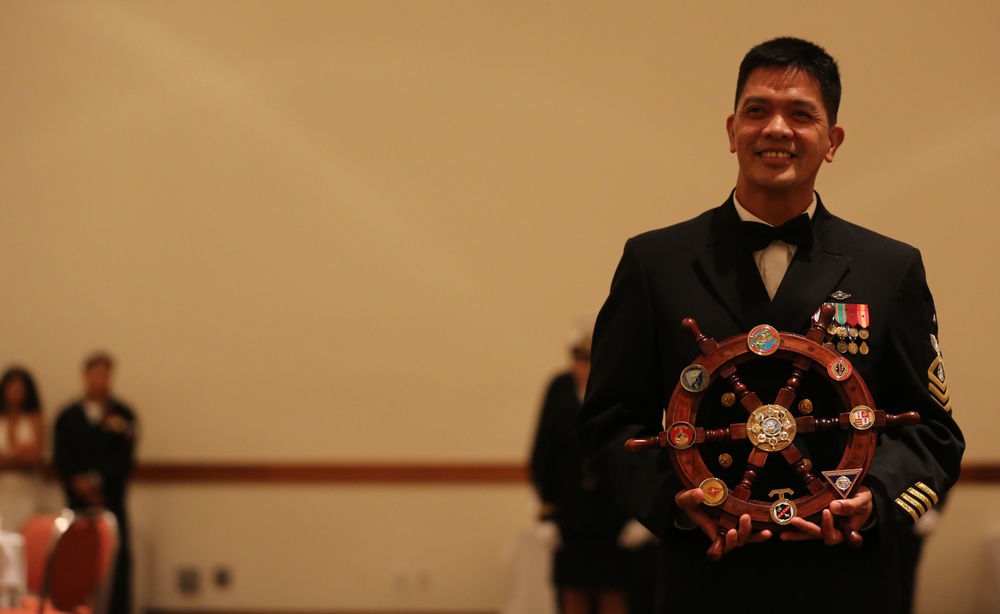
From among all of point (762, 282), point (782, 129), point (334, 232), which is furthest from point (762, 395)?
point (334, 232)

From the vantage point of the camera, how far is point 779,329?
185 centimetres

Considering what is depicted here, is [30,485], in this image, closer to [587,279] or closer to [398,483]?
[398,483]

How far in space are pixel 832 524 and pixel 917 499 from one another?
192 mm

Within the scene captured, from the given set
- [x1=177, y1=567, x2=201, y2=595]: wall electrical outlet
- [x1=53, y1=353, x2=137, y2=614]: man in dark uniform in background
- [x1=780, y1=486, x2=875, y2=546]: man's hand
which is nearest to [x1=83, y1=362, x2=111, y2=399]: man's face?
[x1=53, y1=353, x2=137, y2=614]: man in dark uniform in background

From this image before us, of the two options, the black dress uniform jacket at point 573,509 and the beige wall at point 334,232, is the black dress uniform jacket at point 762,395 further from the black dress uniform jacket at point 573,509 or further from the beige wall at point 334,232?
the beige wall at point 334,232

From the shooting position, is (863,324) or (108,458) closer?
(863,324)

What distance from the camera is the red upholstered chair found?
4.29 meters

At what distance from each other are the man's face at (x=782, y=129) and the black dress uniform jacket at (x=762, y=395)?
0.41 ft

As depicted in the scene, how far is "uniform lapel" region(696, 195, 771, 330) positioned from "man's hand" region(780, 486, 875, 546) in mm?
315

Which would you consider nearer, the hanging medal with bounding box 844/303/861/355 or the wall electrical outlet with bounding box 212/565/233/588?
the hanging medal with bounding box 844/303/861/355

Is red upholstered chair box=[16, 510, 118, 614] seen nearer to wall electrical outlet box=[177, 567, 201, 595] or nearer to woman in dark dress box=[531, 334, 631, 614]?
woman in dark dress box=[531, 334, 631, 614]

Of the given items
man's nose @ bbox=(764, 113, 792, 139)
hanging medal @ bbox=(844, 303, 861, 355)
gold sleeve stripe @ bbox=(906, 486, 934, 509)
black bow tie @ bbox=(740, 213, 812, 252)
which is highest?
man's nose @ bbox=(764, 113, 792, 139)

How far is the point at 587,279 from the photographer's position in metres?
7.75

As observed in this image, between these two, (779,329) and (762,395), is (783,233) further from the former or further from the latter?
(762,395)
